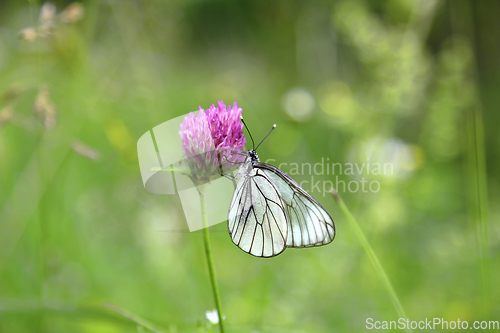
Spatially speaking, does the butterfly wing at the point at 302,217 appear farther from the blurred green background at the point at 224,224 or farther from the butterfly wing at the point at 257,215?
the blurred green background at the point at 224,224

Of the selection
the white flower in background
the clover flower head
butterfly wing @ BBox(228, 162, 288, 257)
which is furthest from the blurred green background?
the clover flower head

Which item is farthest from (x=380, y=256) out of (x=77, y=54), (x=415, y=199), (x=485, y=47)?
(x=485, y=47)

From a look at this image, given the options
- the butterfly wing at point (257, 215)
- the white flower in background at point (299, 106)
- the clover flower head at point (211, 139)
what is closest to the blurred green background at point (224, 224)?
the white flower in background at point (299, 106)

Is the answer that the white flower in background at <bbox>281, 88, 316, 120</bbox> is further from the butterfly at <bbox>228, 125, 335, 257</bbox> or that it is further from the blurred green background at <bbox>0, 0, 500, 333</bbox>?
the butterfly at <bbox>228, 125, 335, 257</bbox>

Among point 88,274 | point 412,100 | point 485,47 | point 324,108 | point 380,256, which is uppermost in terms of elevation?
point 485,47

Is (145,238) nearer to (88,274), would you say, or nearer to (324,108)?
(88,274)

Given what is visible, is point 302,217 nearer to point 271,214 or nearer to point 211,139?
point 271,214

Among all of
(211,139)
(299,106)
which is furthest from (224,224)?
(299,106)

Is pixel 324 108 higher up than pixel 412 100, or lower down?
higher up
